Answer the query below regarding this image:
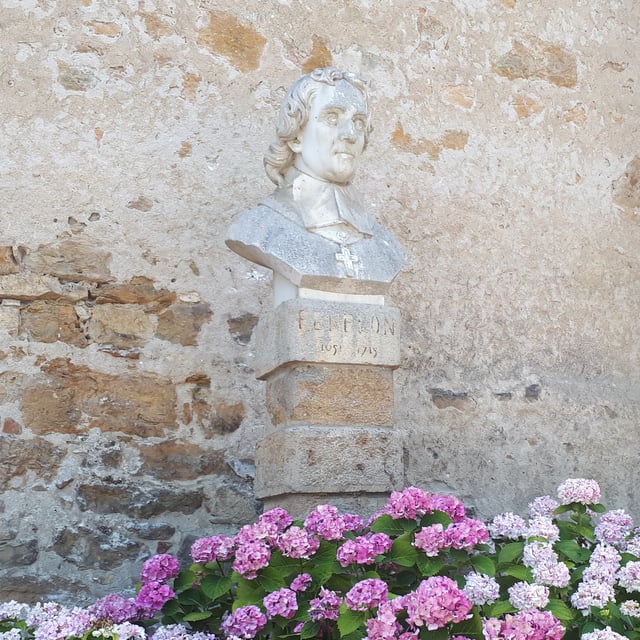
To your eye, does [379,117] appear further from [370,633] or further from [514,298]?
[370,633]

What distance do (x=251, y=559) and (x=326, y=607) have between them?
0.25 meters

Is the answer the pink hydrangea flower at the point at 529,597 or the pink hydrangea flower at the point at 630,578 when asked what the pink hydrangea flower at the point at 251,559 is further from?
the pink hydrangea flower at the point at 630,578

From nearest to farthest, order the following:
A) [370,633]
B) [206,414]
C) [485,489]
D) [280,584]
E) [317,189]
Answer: [370,633], [280,584], [317,189], [206,414], [485,489]

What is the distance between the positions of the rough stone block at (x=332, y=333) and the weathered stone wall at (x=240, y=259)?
0.92 metres

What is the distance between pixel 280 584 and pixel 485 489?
2135 millimetres

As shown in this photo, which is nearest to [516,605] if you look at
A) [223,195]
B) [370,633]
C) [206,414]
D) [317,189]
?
[370,633]

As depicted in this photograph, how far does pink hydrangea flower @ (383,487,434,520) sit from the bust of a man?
2.87 ft

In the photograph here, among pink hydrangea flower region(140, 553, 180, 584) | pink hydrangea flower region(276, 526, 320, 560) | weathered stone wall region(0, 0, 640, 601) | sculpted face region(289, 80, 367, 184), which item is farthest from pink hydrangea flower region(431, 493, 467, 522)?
weathered stone wall region(0, 0, 640, 601)

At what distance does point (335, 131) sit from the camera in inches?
133

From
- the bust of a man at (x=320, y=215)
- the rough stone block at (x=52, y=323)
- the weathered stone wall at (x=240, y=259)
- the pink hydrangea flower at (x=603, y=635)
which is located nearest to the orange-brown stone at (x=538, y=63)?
the weathered stone wall at (x=240, y=259)

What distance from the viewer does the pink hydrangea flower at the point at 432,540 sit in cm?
249

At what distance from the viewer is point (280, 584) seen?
2.57 meters

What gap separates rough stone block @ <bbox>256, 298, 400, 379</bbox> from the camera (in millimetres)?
3215

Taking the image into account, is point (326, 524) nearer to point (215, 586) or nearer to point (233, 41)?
point (215, 586)
